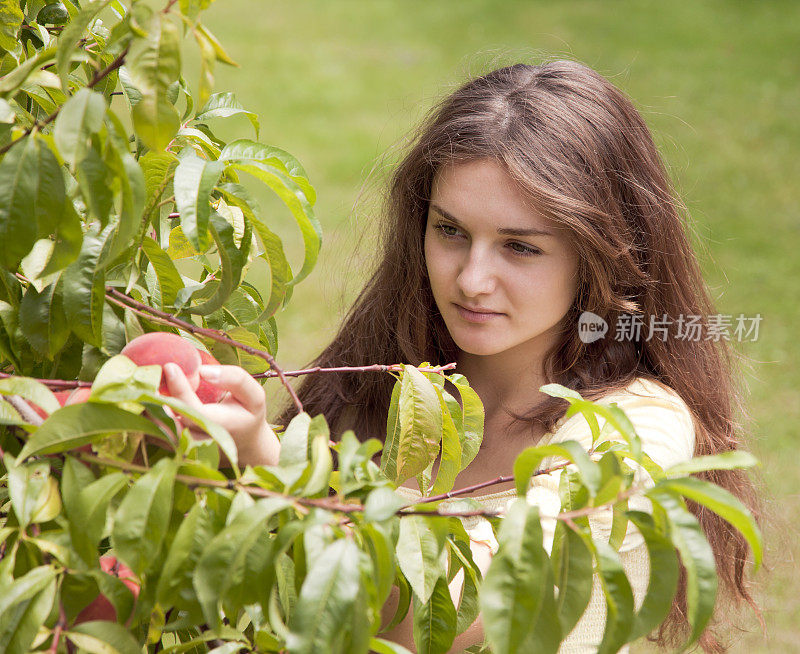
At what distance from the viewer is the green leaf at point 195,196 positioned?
2.28ft

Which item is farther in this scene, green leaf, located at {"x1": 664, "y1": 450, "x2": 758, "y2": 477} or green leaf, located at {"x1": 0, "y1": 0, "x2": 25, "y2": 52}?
green leaf, located at {"x1": 0, "y1": 0, "x2": 25, "y2": 52}

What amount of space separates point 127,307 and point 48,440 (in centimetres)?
20

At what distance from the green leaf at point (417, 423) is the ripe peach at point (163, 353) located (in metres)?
0.20

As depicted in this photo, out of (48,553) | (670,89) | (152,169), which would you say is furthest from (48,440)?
(670,89)

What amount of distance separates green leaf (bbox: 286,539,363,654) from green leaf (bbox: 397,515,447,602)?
0.45ft

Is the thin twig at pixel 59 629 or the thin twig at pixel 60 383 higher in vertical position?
the thin twig at pixel 60 383

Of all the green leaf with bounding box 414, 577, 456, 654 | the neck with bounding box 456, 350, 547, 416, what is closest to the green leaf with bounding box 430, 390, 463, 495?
the green leaf with bounding box 414, 577, 456, 654

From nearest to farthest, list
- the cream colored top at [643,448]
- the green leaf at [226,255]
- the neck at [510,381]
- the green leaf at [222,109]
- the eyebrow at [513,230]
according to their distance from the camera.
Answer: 1. the green leaf at [226,255]
2. the green leaf at [222,109]
3. the cream colored top at [643,448]
4. the eyebrow at [513,230]
5. the neck at [510,381]

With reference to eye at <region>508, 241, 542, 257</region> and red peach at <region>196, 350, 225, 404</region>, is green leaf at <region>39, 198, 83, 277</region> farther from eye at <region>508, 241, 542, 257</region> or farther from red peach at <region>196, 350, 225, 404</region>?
eye at <region>508, 241, 542, 257</region>

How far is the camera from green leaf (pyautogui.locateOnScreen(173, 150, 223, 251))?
695 mm

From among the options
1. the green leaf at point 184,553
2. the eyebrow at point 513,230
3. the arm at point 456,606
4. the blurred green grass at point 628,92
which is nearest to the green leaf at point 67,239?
the green leaf at point 184,553

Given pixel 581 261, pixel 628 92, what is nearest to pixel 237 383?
pixel 581 261

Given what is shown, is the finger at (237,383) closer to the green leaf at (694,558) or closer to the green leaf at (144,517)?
the green leaf at (144,517)

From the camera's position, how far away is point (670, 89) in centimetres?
617
